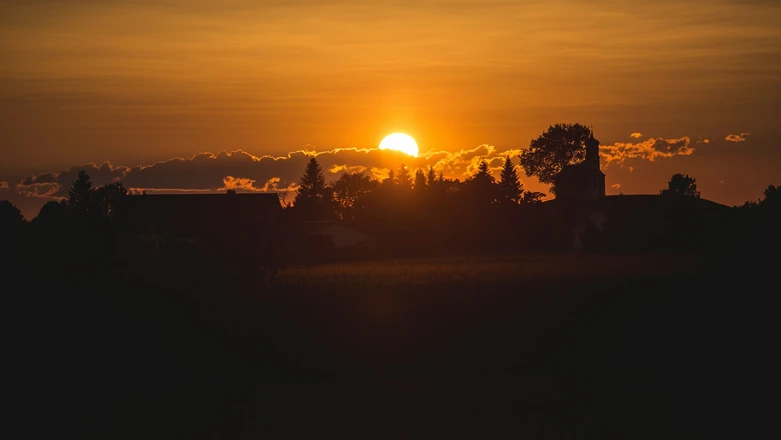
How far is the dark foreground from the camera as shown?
78.0 feet

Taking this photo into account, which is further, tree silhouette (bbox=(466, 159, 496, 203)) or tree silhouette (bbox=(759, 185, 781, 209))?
tree silhouette (bbox=(466, 159, 496, 203))

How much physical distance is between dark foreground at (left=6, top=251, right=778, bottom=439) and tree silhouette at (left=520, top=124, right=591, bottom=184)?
2886 inches

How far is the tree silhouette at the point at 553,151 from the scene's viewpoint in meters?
116

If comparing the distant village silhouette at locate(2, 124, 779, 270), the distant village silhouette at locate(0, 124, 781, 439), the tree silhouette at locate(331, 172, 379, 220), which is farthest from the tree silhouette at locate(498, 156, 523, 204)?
the distant village silhouette at locate(0, 124, 781, 439)

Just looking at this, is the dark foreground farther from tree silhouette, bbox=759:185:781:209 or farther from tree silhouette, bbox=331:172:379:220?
tree silhouette, bbox=331:172:379:220

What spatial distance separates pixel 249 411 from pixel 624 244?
5224 centimetres

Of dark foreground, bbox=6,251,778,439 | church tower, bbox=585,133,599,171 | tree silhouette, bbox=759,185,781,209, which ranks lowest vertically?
dark foreground, bbox=6,251,778,439

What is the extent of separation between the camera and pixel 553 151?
116000 millimetres

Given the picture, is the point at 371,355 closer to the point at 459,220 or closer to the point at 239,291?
the point at 239,291

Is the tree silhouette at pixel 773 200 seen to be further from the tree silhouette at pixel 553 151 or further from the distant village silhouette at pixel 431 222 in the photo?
the tree silhouette at pixel 553 151

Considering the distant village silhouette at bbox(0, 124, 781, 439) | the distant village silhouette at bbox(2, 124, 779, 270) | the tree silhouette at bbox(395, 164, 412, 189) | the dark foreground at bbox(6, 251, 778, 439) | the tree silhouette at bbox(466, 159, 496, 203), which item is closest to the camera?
the dark foreground at bbox(6, 251, 778, 439)

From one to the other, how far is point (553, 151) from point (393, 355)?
8501cm

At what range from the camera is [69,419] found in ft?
79.9

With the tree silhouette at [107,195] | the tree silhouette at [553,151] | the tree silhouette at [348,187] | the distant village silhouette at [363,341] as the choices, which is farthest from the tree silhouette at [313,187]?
the distant village silhouette at [363,341]
